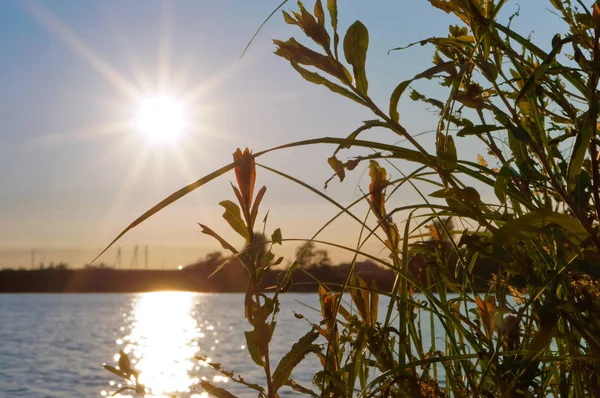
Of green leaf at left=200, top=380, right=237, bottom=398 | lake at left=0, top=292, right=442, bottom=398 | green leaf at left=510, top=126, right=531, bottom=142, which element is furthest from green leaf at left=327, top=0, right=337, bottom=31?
lake at left=0, top=292, right=442, bottom=398

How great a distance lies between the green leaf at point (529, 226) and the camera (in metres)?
0.61

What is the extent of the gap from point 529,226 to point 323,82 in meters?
0.30

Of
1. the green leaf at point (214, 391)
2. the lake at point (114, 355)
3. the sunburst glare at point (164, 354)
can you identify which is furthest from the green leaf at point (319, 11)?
the sunburst glare at point (164, 354)

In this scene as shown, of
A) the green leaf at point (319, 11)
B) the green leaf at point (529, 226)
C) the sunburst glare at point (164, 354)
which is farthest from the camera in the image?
the sunburst glare at point (164, 354)

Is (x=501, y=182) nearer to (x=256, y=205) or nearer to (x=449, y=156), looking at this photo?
(x=449, y=156)

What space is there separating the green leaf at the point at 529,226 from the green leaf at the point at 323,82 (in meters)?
0.24

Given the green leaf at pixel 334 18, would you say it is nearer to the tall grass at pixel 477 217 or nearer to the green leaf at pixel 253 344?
the tall grass at pixel 477 217

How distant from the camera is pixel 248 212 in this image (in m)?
0.92

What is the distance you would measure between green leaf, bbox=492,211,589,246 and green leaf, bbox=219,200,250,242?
0.41 m

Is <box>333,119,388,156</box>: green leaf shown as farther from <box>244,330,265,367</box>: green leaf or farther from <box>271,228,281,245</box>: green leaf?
<box>244,330,265,367</box>: green leaf

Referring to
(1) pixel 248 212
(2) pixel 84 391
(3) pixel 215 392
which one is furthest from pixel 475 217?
(2) pixel 84 391

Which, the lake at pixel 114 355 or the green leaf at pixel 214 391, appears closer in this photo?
the green leaf at pixel 214 391

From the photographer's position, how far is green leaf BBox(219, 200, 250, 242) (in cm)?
92

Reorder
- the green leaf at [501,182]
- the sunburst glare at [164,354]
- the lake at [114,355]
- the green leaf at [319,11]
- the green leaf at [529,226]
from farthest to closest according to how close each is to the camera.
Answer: the sunburst glare at [164,354] → the lake at [114,355] → the green leaf at [319,11] → the green leaf at [501,182] → the green leaf at [529,226]
